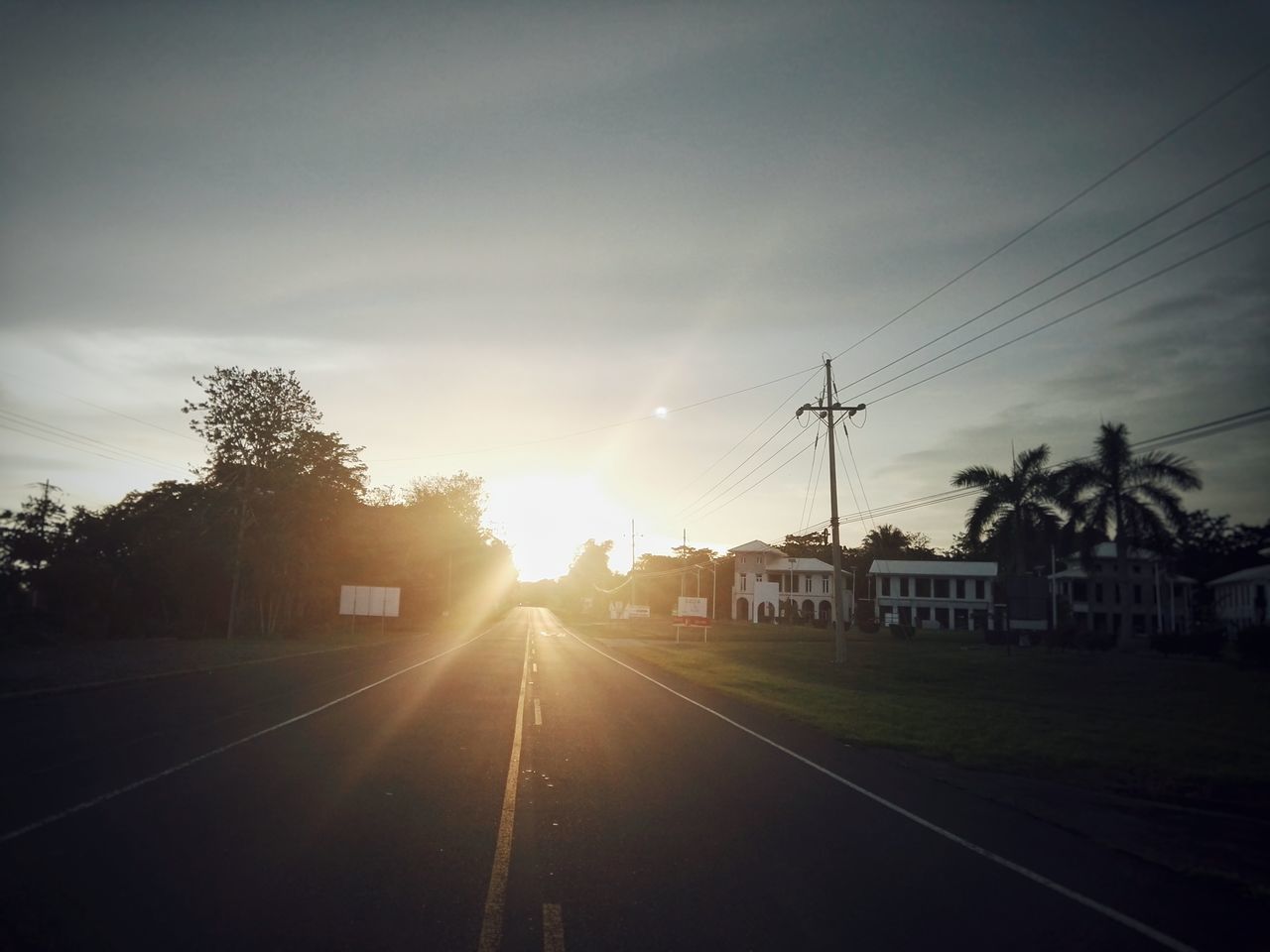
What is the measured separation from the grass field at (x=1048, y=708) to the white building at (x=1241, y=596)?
867 inches

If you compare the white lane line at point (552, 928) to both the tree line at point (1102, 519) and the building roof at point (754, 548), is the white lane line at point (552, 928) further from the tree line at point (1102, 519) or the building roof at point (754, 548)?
the building roof at point (754, 548)

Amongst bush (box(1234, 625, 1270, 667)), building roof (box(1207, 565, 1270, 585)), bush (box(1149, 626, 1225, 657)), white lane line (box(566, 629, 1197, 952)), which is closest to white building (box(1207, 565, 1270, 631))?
building roof (box(1207, 565, 1270, 585))

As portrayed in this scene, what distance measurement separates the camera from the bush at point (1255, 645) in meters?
30.7

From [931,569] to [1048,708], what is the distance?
2936 inches

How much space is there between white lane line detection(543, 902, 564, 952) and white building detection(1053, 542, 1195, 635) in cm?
6374

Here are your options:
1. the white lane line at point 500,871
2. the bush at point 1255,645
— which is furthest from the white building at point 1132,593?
the white lane line at point 500,871

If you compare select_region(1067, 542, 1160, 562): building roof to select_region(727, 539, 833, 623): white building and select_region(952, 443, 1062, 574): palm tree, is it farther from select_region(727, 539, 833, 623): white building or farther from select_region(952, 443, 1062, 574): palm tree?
select_region(727, 539, 833, 623): white building

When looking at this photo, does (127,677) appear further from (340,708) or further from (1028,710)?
(1028,710)

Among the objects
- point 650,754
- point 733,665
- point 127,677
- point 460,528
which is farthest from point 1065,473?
point 460,528

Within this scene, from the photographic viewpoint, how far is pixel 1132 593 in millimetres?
69625

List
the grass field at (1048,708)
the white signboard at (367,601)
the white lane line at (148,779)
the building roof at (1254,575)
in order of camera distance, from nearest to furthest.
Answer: the white lane line at (148,779) → the grass field at (1048,708) → the building roof at (1254,575) → the white signboard at (367,601)

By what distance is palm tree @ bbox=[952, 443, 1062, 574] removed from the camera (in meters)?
58.2

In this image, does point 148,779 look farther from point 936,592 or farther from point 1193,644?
point 936,592

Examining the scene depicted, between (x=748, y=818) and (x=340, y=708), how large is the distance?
11.3m
